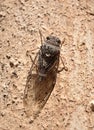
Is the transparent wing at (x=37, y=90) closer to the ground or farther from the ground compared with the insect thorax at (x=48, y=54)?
closer to the ground

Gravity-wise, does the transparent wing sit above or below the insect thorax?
below

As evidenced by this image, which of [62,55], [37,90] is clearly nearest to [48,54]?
[62,55]

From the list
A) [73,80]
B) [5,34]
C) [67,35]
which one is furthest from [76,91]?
[5,34]

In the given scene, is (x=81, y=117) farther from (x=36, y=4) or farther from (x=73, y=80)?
(x=36, y=4)

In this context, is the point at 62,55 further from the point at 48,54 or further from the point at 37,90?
the point at 37,90
